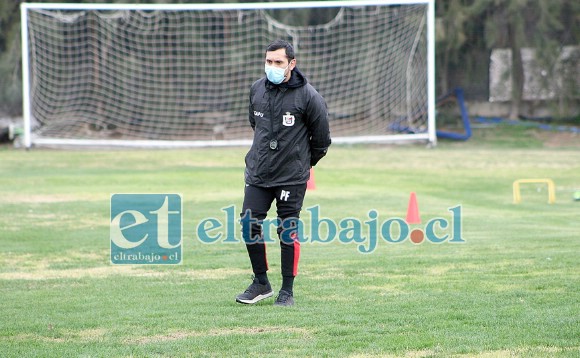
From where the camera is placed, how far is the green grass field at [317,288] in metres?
5.77

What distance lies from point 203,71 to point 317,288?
2173cm

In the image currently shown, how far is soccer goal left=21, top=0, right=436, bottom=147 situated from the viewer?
27.9 meters

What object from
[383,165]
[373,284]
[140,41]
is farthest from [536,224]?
[140,41]

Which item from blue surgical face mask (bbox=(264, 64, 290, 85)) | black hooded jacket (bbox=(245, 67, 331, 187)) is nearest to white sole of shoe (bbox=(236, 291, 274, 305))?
black hooded jacket (bbox=(245, 67, 331, 187))

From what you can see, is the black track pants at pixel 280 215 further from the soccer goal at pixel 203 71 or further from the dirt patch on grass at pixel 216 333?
the soccer goal at pixel 203 71

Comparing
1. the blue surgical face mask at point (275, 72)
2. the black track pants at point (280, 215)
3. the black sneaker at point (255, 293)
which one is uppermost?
the blue surgical face mask at point (275, 72)

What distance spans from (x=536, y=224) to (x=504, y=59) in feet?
62.7

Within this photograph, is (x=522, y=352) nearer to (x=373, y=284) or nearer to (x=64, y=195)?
(x=373, y=284)

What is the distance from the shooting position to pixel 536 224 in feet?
41.8

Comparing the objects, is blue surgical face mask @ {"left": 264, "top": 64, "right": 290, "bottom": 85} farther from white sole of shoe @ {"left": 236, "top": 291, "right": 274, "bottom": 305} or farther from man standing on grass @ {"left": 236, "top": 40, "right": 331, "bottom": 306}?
white sole of shoe @ {"left": 236, "top": 291, "right": 274, "bottom": 305}

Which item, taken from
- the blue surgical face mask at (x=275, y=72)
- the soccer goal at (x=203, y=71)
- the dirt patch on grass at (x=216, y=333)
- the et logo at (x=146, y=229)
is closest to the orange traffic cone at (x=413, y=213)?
the et logo at (x=146, y=229)

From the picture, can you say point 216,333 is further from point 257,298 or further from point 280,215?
point 280,215

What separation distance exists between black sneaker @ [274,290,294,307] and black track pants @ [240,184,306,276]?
0.14 m

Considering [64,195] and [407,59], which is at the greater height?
[407,59]
